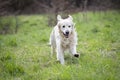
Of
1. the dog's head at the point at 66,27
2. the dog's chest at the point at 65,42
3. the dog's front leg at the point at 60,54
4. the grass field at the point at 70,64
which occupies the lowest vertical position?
the grass field at the point at 70,64

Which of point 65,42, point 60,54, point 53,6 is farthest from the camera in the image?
point 53,6

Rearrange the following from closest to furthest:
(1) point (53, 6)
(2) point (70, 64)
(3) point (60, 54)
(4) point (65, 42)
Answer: (2) point (70, 64), (3) point (60, 54), (4) point (65, 42), (1) point (53, 6)

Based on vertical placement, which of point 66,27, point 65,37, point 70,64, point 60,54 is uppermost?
point 66,27

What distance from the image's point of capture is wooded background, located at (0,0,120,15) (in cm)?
2095

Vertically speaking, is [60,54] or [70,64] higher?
[60,54]

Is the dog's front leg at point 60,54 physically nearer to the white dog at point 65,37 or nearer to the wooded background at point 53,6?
the white dog at point 65,37

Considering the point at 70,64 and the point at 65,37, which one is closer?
the point at 70,64

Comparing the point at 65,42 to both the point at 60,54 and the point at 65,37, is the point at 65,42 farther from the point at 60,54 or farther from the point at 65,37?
the point at 60,54

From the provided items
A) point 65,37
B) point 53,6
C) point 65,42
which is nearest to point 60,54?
point 65,42

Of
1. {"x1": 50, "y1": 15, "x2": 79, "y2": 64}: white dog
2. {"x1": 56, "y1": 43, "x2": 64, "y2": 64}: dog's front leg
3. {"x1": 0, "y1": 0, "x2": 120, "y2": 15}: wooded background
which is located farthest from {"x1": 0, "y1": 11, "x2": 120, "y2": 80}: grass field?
{"x1": 0, "y1": 0, "x2": 120, "y2": 15}: wooded background

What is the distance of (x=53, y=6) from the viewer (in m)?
22.0

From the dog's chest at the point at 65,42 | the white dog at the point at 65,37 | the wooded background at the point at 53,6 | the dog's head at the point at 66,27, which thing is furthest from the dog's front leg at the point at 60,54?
the wooded background at the point at 53,6

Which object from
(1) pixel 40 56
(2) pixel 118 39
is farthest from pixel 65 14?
(1) pixel 40 56

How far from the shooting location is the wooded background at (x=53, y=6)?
825 inches
